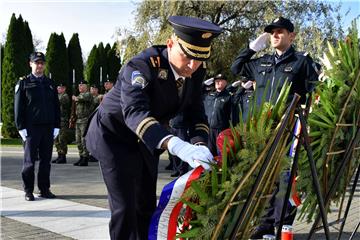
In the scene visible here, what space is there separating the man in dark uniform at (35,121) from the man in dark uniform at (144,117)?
355 centimetres

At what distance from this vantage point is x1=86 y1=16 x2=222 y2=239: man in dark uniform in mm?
2635

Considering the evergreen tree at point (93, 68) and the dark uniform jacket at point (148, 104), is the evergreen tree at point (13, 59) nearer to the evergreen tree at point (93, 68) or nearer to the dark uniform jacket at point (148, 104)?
the evergreen tree at point (93, 68)

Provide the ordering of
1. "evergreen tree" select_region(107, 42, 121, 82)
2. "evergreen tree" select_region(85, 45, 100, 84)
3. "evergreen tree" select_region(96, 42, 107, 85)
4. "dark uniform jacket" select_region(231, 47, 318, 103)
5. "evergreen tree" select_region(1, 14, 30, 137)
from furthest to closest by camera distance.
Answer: "evergreen tree" select_region(107, 42, 121, 82), "evergreen tree" select_region(96, 42, 107, 85), "evergreen tree" select_region(85, 45, 100, 84), "evergreen tree" select_region(1, 14, 30, 137), "dark uniform jacket" select_region(231, 47, 318, 103)

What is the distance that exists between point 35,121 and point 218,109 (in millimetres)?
4035

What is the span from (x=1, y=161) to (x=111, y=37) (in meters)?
10.5

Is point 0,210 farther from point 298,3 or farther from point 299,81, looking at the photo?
point 298,3

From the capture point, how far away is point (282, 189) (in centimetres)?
256

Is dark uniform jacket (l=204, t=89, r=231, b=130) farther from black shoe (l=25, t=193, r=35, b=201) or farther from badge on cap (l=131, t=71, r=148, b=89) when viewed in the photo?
badge on cap (l=131, t=71, r=148, b=89)

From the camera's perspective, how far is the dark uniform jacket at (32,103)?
6551 millimetres

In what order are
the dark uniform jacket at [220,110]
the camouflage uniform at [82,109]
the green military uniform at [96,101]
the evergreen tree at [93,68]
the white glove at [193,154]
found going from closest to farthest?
the white glove at [193,154]
the dark uniform jacket at [220,110]
the camouflage uniform at [82,109]
the green military uniform at [96,101]
the evergreen tree at [93,68]

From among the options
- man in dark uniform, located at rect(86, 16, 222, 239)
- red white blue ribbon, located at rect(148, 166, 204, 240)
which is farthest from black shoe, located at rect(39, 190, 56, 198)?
red white blue ribbon, located at rect(148, 166, 204, 240)

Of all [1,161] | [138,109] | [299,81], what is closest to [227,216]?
[138,109]

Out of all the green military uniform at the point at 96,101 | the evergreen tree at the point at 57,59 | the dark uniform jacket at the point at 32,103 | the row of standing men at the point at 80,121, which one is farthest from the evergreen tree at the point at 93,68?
the dark uniform jacket at the point at 32,103

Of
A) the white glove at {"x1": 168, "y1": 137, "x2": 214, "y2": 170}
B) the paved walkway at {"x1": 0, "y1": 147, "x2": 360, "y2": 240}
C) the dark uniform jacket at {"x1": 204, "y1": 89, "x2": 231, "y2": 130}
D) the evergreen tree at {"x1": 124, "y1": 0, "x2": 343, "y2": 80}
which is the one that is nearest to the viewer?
the white glove at {"x1": 168, "y1": 137, "x2": 214, "y2": 170}
